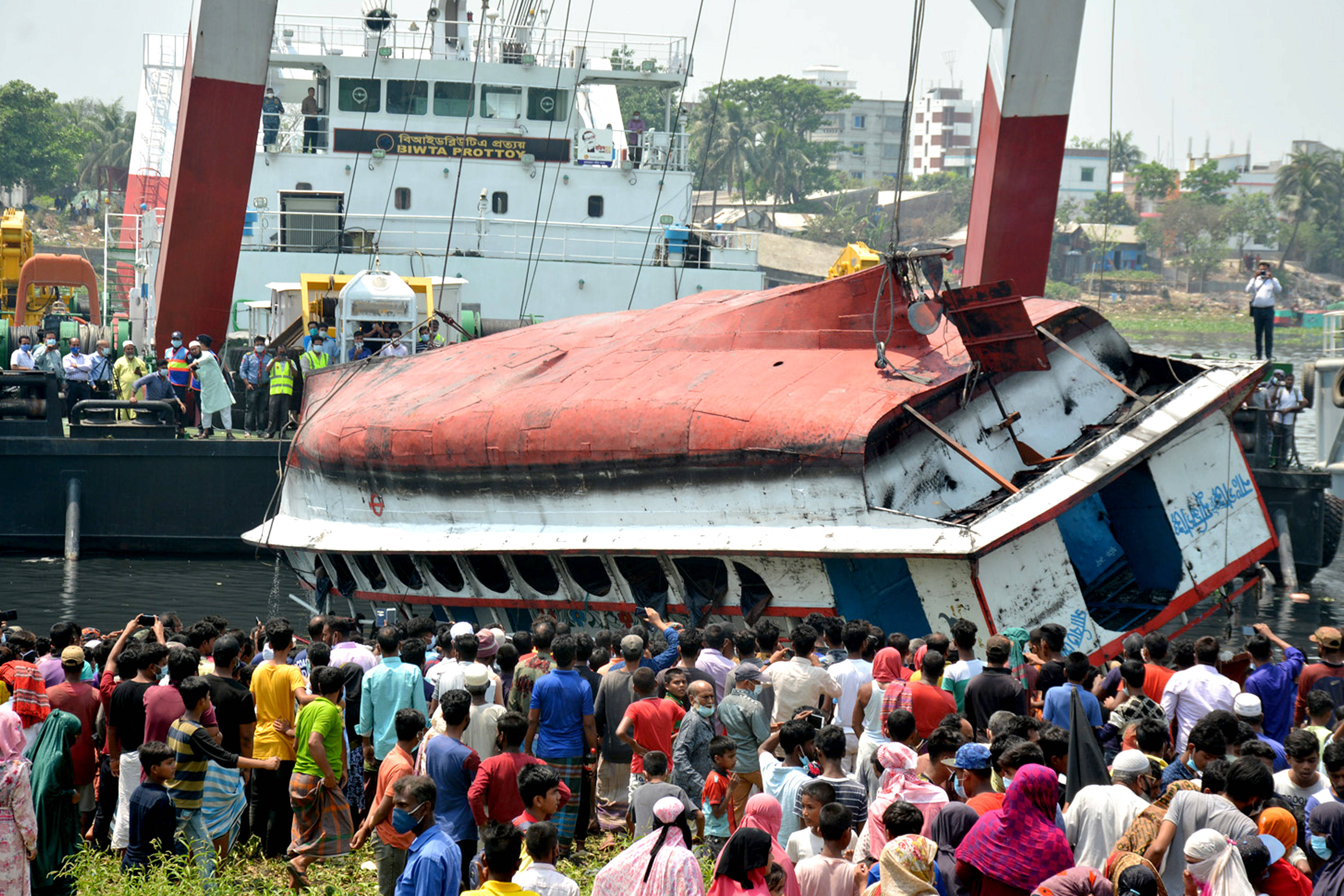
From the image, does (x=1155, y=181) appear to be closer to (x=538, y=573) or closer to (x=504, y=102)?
(x=504, y=102)

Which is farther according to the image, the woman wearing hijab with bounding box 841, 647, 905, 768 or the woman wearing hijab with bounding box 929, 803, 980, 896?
the woman wearing hijab with bounding box 841, 647, 905, 768

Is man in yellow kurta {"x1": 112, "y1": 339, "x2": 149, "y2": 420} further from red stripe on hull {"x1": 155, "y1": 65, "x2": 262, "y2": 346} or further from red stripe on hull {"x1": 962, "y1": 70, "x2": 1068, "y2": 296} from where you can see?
red stripe on hull {"x1": 962, "y1": 70, "x2": 1068, "y2": 296}

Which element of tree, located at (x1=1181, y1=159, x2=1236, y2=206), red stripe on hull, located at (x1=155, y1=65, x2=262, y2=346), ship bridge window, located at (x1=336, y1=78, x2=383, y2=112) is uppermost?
tree, located at (x1=1181, y1=159, x2=1236, y2=206)

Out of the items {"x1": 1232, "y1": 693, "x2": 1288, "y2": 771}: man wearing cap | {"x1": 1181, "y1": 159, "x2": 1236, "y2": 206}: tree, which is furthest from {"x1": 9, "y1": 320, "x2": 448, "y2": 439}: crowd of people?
{"x1": 1181, "y1": 159, "x2": 1236, "y2": 206}: tree

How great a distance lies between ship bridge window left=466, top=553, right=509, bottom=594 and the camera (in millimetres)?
13703

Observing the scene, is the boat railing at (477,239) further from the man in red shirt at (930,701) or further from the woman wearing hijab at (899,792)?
the woman wearing hijab at (899,792)

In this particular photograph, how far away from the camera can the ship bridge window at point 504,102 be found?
92.2 ft

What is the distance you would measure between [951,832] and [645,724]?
2.25m

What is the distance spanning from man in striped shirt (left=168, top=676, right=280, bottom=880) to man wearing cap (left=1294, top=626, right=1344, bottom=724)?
5.87m

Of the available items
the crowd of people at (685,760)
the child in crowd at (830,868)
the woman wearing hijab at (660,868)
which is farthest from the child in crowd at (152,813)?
the child in crowd at (830,868)

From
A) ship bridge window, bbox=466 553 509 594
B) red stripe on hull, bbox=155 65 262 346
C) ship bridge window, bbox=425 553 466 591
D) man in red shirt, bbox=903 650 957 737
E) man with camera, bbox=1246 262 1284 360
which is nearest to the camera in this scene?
man in red shirt, bbox=903 650 957 737

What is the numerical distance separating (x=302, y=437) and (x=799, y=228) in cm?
8126

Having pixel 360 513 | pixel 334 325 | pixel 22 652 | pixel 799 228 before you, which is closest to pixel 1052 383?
pixel 360 513

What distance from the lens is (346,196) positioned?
88.7ft
